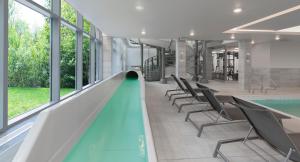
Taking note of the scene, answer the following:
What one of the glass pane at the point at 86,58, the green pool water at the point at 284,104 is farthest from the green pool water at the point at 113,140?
the glass pane at the point at 86,58

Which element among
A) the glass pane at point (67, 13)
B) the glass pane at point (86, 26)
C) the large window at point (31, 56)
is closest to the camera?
the large window at point (31, 56)

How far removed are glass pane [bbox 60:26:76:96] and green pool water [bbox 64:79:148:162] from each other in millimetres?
3090

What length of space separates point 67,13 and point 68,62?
202 cm

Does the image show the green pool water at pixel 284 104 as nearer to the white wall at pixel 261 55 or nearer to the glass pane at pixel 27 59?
the white wall at pixel 261 55

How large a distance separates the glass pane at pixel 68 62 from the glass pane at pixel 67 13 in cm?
42

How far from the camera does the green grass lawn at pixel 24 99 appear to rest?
528 cm

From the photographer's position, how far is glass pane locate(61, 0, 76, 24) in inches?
313

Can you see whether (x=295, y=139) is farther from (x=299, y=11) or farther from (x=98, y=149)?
(x=299, y=11)

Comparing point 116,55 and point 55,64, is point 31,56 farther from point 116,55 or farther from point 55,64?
point 116,55

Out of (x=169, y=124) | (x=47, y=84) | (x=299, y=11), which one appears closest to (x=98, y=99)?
(x=47, y=84)

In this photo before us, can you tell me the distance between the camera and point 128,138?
4645 millimetres

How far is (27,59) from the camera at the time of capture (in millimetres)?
6312

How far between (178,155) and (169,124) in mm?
1707

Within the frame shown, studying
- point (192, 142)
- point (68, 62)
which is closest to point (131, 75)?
point (68, 62)
